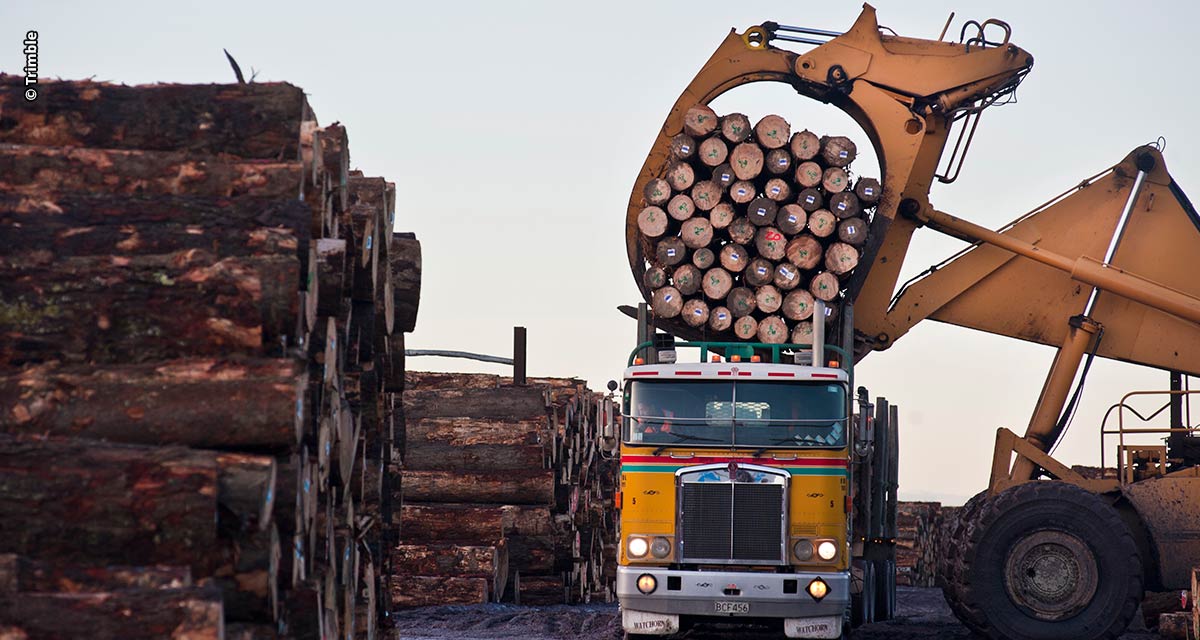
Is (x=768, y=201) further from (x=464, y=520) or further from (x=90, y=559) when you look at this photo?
(x=90, y=559)

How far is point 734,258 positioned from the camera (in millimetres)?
16359

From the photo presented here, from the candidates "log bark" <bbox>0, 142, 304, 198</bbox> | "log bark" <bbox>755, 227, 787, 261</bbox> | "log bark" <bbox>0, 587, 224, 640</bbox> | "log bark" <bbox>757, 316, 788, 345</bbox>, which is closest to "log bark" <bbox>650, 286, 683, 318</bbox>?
"log bark" <bbox>757, 316, 788, 345</bbox>

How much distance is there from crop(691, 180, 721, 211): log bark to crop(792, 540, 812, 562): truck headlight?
4.04 metres

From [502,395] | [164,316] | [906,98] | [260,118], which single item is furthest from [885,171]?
[164,316]

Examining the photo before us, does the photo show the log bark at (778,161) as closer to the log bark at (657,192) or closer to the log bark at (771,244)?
the log bark at (771,244)

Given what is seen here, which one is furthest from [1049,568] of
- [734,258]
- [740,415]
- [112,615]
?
[112,615]

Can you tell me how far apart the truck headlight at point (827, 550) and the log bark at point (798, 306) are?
9.29ft

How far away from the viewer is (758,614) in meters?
14.1

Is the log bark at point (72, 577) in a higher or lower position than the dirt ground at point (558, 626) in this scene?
higher

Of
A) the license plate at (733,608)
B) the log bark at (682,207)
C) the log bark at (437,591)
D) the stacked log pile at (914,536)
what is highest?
the log bark at (682,207)

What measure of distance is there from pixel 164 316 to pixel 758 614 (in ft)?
25.3

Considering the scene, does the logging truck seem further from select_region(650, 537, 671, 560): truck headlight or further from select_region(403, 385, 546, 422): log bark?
select_region(403, 385, 546, 422): log bark

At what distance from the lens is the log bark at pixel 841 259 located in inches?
640

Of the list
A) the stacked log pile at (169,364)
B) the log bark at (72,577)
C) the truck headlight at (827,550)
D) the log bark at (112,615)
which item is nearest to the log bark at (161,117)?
the stacked log pile at (169,364)
